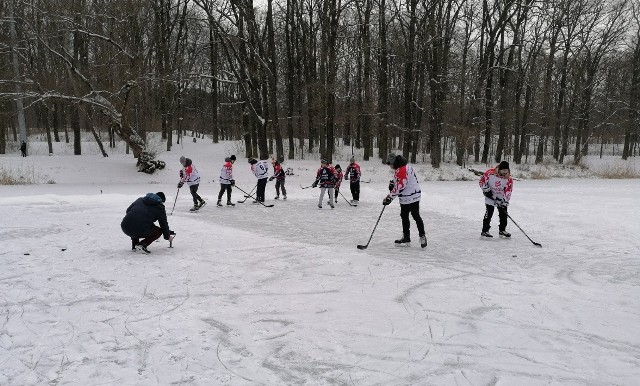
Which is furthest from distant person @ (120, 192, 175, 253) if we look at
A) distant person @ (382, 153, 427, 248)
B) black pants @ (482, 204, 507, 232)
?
black pants @ (482, 204, 507, 232)

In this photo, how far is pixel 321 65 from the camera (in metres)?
26.5

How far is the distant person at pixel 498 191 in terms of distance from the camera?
9.45 m

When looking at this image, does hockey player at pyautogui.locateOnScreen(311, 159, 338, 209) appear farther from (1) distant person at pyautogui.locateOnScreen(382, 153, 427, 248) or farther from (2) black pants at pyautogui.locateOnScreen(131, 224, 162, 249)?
(2) black pants at pyautogui.locateOnScreen(131, 224, 162, 249)

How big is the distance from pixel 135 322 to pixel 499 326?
163 inches

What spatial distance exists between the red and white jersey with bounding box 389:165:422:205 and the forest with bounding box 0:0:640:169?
16.8 m

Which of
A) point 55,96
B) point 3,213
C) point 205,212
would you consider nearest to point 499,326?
point 205,212

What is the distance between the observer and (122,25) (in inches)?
886

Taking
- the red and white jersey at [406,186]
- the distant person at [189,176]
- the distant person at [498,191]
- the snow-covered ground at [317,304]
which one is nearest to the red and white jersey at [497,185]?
the distant person at [498,191]

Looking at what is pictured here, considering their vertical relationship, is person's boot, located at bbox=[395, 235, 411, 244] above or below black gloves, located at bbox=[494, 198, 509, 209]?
below

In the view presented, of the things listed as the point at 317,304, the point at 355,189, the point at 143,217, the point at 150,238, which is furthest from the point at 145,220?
the point at 355,189

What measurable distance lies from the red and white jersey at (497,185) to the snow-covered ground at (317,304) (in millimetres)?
958

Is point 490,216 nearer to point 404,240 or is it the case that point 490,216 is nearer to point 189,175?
point 404,240

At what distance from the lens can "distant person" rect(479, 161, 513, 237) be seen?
31.0 feet

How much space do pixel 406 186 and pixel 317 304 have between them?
3.80 m
